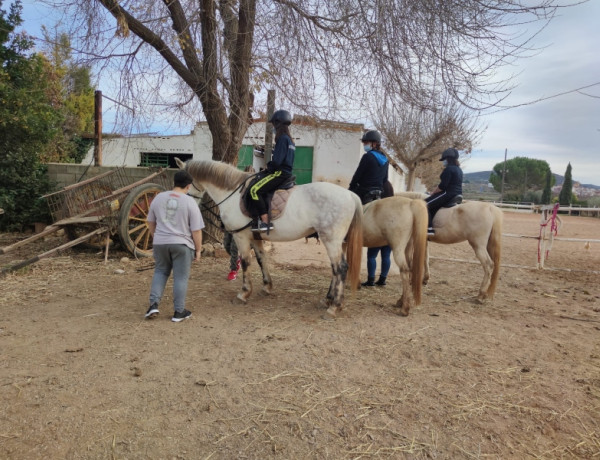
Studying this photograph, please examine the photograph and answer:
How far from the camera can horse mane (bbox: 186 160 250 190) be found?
4797 millimetres

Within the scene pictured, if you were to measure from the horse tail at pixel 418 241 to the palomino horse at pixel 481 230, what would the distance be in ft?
3.70

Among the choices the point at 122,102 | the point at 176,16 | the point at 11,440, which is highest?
the point at 176,16

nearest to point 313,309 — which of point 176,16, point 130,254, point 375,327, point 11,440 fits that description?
point 375,327

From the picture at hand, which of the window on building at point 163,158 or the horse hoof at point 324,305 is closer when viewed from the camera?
the horse hoof at point 324,305

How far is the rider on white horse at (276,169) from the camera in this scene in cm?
437

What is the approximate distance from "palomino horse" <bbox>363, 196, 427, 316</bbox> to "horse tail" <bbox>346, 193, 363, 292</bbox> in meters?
0.35

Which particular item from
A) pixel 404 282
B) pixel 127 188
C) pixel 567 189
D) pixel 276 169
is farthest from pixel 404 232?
pixel 567 189

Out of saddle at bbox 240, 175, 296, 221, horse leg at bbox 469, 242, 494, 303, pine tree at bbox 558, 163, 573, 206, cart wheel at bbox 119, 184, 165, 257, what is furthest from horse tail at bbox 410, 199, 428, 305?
pine tree at bbox 558, 163, 573, 206

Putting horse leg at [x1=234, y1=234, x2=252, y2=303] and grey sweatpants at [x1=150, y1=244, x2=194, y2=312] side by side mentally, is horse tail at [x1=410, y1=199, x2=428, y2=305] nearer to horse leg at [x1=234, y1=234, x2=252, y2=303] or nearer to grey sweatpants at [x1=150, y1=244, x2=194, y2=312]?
horse leg at [x1=234, y1=234, x2=252, y2=303]

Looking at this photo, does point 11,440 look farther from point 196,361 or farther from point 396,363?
point 396,363

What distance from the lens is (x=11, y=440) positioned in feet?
6.82

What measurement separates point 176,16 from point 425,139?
1717 centimetres

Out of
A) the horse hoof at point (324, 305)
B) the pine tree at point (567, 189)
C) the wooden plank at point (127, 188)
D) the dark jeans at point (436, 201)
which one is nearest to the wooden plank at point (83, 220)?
the wooden plank at point (127, 188)

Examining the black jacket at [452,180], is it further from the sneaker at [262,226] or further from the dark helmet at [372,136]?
the sneaker at [262,226]
